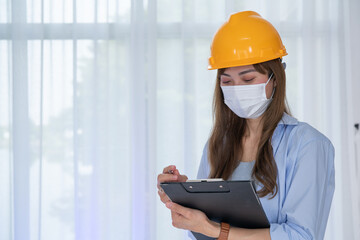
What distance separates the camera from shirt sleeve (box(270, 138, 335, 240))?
1380 millimetres

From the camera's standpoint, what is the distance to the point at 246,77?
159 cm

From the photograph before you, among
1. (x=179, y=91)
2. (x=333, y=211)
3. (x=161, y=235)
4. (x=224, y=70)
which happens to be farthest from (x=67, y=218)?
(x=224, y=70)

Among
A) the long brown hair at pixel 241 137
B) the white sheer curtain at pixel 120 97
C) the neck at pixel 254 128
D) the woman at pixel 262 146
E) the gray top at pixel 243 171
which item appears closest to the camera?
the woman at pixel 262 146

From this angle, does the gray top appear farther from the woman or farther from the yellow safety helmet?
the yellow safety helmet

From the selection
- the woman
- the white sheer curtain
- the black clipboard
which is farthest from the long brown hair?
the white sheer curtain

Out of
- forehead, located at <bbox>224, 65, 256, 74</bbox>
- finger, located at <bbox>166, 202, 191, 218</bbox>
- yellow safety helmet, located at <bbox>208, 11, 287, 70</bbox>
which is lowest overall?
finger, located at <bbox>166, 202, 191, 218</bbox>

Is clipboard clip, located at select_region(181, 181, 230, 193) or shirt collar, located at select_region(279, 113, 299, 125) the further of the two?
shirt collar, located at select_region(279, 113, 299, 125)

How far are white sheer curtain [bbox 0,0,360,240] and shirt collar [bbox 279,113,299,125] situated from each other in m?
1.76

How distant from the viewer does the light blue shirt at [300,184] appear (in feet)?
4.54

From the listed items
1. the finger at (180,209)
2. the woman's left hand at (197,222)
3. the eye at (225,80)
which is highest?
the eye at (225,80)

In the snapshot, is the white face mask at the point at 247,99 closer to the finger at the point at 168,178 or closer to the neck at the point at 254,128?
the neck at the point at 254,128

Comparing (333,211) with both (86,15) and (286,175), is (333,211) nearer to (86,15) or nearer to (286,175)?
(286,175)

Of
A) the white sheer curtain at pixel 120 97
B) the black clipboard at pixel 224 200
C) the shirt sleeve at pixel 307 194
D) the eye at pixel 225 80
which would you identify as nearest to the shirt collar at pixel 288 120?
the shirt sleeve at pixel 307 194

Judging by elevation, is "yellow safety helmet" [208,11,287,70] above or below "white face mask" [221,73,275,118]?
above
